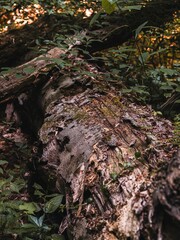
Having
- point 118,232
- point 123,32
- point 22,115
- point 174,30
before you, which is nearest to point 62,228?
point 118,232

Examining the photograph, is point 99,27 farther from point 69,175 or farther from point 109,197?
point 109,197

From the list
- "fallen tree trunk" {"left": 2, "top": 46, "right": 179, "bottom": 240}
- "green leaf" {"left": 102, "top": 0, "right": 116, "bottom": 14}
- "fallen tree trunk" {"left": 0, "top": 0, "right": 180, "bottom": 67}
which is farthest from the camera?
"fallen tree trunk" {"left": 0, "top": 0, "right": 180, "bottom": 67}

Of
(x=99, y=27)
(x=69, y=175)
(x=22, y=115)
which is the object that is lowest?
(x=22, y=115)

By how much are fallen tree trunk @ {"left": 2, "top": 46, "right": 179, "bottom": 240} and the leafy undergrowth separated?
0.36 ft

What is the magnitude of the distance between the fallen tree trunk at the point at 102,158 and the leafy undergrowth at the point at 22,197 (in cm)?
11

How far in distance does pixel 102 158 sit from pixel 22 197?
992 millimetres

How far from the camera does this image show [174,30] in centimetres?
493

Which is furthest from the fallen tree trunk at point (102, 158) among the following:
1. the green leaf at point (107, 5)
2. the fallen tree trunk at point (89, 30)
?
the fallen tree trunk at point (89, 30)

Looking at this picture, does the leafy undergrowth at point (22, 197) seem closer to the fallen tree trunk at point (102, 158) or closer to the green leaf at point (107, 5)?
the fallen tree trunk at point (102, 158)

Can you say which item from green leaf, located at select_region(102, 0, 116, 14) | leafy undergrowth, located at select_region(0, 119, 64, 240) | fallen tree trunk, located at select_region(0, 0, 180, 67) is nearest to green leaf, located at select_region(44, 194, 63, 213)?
leafy undergrowth, located at select_region(0, 119, 64, 240)

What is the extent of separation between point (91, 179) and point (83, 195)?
0.10 m

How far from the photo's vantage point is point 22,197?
97.8 inches

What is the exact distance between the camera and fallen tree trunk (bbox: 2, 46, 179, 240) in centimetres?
130

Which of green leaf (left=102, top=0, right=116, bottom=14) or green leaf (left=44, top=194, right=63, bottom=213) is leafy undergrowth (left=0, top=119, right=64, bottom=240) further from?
green leaf (left=102, top=0, right=116, bottom=14)
